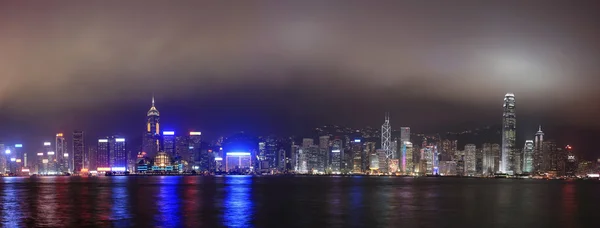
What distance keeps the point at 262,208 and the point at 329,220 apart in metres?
A: 14.4

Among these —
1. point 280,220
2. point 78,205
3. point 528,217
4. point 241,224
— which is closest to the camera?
point 241,224

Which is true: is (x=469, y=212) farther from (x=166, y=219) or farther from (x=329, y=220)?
(x=166, y=219)

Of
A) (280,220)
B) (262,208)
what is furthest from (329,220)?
(262,208)

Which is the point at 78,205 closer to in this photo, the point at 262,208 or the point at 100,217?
the point at 100,217

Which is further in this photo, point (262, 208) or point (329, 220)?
point (262, 208)

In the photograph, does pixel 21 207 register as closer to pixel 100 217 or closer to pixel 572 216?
pixel 100 217

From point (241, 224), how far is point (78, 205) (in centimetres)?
2904

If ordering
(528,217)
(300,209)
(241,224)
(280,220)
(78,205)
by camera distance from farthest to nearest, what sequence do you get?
1. (78,205)
2. (300,209)
3. (528,217)
4. (280,220)
5. (241,224)

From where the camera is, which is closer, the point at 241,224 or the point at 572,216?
the point at 241,224

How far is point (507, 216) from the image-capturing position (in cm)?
5775

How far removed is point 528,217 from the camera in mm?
57719

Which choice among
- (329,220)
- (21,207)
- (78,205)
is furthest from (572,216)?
(21,207)

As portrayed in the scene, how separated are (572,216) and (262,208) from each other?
32673 mm

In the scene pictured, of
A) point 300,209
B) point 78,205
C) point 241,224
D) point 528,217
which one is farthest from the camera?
point 78,205
